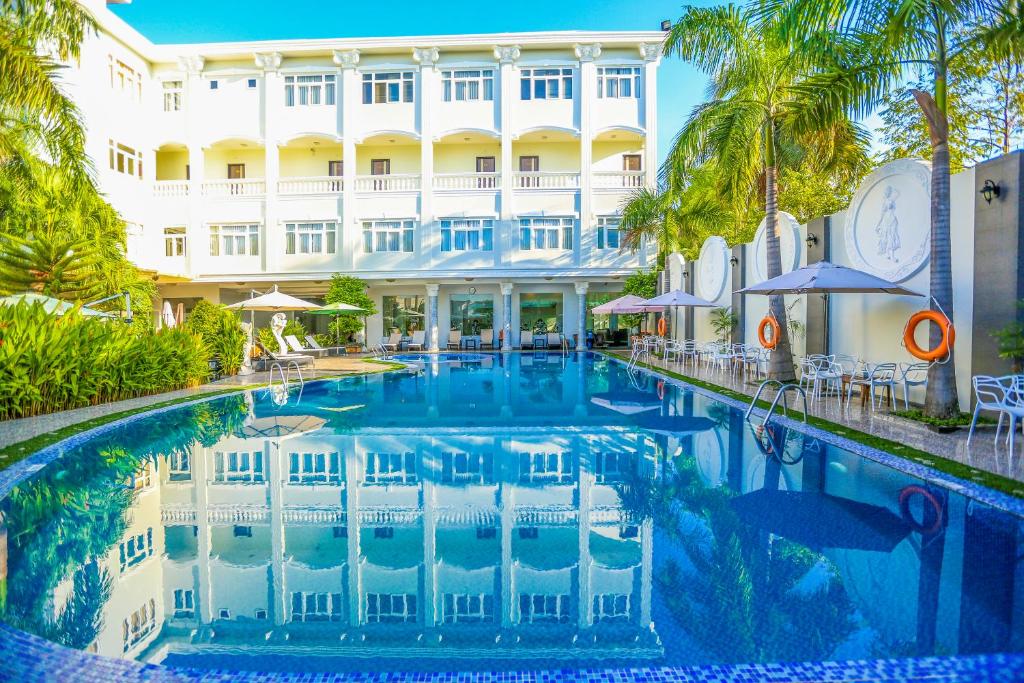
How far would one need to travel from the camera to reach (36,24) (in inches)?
379

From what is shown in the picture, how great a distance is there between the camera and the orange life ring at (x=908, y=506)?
14.8 feet

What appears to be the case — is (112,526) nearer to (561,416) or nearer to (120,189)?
(561,416)

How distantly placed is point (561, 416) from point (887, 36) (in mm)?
6607

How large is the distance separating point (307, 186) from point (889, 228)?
21290 mm

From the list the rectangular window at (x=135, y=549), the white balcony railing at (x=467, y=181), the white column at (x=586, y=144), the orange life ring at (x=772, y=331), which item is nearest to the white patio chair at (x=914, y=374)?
the orange life ring at (x=772, y=331)

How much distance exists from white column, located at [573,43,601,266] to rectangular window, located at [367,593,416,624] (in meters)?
21.9

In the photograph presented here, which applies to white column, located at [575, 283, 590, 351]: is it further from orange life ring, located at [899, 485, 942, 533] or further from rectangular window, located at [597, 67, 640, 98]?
orange life ring, located at [899, 485, 942, 533]

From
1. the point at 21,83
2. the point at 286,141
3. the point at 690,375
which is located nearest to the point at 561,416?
the point at 690,375

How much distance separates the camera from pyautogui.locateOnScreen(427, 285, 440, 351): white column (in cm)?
2539

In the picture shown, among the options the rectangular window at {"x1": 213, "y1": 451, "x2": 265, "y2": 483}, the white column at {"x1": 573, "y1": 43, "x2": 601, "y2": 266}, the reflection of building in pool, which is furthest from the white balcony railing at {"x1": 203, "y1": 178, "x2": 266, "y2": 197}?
the reflection of building in pool

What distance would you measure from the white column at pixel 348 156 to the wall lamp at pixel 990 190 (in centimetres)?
2097

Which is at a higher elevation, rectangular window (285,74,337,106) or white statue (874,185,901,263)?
rectangular window (285,74,337,106)

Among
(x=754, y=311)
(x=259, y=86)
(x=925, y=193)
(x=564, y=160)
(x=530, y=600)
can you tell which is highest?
(x=259, y=86)

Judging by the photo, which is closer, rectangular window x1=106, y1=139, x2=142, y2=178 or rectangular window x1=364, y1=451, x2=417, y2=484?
rectangular window x1=364, y1=451, x2=417, y2=484
